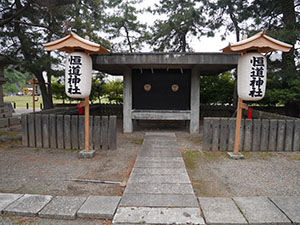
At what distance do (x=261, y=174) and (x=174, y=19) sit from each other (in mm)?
12724

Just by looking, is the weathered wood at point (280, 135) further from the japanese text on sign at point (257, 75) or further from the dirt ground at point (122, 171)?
the japanese text on sign at point (257, 75)

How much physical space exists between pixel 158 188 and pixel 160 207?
570 mm

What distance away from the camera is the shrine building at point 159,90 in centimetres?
797

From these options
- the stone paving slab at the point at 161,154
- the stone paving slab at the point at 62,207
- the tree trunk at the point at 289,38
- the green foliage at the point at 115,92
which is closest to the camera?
the stone paving slab at the point at 62,207

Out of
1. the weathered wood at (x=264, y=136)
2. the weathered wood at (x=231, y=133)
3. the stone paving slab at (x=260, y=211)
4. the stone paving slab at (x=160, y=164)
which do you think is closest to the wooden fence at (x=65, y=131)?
the stone paving slab at (x=160, y=164)

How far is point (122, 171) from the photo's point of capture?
14.1 feet

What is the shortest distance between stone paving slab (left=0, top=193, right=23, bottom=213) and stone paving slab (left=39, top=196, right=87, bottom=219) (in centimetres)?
62

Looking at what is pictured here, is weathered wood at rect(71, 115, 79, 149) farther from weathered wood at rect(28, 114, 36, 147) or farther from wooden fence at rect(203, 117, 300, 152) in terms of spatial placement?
wooden fence at rect(203, 117, 300, 152)

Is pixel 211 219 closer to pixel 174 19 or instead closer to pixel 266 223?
pixel 266 223

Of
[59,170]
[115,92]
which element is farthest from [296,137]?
[115,92]

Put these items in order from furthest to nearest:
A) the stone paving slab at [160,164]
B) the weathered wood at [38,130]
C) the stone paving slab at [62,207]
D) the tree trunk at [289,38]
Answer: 1. the tree trunk at [289,38]
2. the weathered wood at [38,130]
3. the stone paving slab at [160,164]
4. the stone paving slab at [62,207]

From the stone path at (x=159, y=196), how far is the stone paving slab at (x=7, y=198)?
5.61 ft

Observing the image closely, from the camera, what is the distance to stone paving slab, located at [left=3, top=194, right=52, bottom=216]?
267cm

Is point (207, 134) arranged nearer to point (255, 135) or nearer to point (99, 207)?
point (255, 135)
